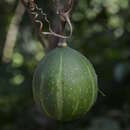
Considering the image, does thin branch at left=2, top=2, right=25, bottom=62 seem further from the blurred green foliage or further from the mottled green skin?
the mottled green skin

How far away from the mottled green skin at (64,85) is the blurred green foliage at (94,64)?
1146 millimetres

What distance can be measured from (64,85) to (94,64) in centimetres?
168

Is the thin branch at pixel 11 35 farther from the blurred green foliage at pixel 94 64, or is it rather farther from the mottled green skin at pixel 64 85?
the mottled green skin at pixel 64 85

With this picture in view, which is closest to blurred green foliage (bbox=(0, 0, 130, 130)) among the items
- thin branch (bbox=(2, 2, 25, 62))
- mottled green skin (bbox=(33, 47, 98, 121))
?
thin branch (bbox=(2, 2, 25, 62))

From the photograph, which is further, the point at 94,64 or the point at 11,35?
the point at 94,64

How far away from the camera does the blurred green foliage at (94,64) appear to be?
117 inches

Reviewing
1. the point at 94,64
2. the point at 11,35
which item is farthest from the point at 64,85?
the point at 94,64

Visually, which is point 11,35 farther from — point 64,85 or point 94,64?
point 64,85

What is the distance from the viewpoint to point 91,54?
3.41m

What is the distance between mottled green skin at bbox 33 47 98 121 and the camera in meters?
1.54

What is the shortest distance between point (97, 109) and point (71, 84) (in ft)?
5.28

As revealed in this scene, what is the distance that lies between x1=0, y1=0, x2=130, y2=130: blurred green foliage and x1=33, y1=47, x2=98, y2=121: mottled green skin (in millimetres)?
1146

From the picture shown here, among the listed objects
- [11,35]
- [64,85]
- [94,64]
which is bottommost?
[94,64]

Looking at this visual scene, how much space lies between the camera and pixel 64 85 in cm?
154
